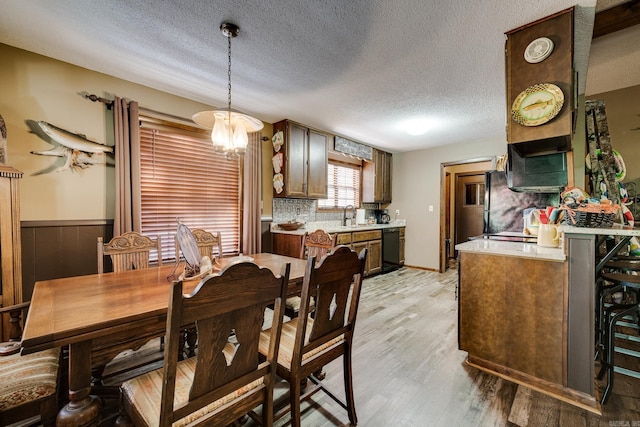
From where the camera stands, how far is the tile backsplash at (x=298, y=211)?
4.05 meters

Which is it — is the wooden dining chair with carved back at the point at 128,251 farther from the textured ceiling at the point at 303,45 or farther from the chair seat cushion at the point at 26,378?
the textured ceiling at the point at 303,45

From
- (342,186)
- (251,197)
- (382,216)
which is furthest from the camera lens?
(382,216)

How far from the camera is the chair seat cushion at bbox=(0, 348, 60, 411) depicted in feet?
3.53

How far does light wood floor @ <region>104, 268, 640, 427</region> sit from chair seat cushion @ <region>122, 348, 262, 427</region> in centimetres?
66

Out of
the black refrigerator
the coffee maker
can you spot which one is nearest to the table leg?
the black refrigerator

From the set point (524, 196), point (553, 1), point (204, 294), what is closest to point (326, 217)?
point (524, 196)

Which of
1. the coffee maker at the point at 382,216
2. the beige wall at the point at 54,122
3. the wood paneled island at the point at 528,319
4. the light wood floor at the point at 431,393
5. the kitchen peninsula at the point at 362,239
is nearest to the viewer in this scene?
the light wood floor at the point at 431,393

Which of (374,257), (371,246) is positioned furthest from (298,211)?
(374,257)

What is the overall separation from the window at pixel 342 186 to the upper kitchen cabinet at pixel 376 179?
0.15m

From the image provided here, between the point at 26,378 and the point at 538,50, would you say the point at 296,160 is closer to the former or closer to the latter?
the point at 538,50

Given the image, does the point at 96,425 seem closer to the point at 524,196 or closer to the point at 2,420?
the point at 2,420

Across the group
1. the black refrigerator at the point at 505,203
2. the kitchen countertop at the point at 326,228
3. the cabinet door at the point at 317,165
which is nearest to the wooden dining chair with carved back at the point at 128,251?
the kitchen countertop at the point at 326,228

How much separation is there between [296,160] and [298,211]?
866 millimetres

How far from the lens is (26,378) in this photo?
1135 millimetres
